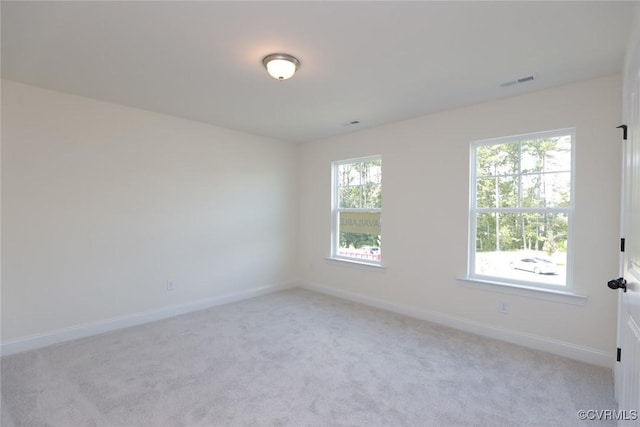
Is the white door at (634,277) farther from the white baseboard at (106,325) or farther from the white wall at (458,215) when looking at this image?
the white baseboard at (106,325)

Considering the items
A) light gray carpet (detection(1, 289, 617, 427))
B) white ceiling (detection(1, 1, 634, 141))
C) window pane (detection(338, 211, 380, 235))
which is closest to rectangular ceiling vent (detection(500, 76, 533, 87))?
white ceiling (detection(1, 1, 634, 141))

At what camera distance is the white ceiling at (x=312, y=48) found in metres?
1.80

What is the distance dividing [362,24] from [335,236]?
3.36 meters

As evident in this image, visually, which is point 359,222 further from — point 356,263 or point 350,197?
point 356,263

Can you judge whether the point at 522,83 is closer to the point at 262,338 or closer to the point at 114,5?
the point at 114,5

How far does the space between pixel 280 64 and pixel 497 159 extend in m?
2.51

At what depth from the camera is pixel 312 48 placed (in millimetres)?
2191

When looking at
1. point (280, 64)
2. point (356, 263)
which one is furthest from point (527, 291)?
point (280, 64)

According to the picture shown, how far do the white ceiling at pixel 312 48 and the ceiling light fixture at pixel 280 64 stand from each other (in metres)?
0.06

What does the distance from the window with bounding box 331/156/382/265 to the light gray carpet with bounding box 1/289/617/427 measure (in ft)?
4.47

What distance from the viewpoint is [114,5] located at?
69.2 inches

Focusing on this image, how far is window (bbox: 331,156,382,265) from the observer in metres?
4.36

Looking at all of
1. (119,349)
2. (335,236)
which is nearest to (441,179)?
(335,236)

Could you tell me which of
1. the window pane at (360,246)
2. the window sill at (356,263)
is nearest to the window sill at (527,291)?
the window sill at (356,263)
